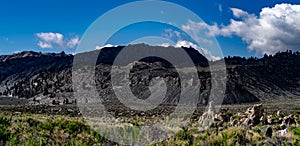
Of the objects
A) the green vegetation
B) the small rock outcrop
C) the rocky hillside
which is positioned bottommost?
the green vegetation

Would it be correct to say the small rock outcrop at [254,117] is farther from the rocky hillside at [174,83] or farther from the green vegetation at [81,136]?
the rocky hillside at [174,83]

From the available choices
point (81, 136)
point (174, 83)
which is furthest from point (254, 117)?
point (174, 83)

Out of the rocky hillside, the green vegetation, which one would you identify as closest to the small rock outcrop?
the green vegetation

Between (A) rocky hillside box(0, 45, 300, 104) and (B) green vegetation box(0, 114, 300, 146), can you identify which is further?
(A) rocky hillside box(0, 45, 300, 104)

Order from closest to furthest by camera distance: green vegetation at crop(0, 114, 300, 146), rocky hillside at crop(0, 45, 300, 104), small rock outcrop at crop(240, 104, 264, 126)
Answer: green vegetation at crop(0, 114, 300, 146), small rock outcrop at crop(240, 104, 264, 126), rocky hillside at crop(0, 45, 300, 104)

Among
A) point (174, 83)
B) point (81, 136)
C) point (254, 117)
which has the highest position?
point (174, 83)

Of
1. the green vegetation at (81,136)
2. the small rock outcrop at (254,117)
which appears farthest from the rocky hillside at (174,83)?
the green vegetation at (81,136)

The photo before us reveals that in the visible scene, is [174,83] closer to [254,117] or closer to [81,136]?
[254,117]

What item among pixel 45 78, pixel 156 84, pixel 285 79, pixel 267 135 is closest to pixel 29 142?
pixel 267 135

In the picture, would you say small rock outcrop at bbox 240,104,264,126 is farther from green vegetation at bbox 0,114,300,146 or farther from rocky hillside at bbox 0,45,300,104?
rocky hillside at bbox 0,45,300,104

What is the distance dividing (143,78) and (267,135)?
13387cm

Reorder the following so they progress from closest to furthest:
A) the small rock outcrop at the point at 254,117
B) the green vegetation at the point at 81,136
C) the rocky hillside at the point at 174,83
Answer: the green vegetation at the point at 81,136 → the small rock outcrop at the point at 254,117 → the rocky hillside at the point at 174,83

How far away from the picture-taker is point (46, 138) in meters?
21.8

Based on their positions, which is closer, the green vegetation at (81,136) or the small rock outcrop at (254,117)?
the green vegetation at (81,136)
